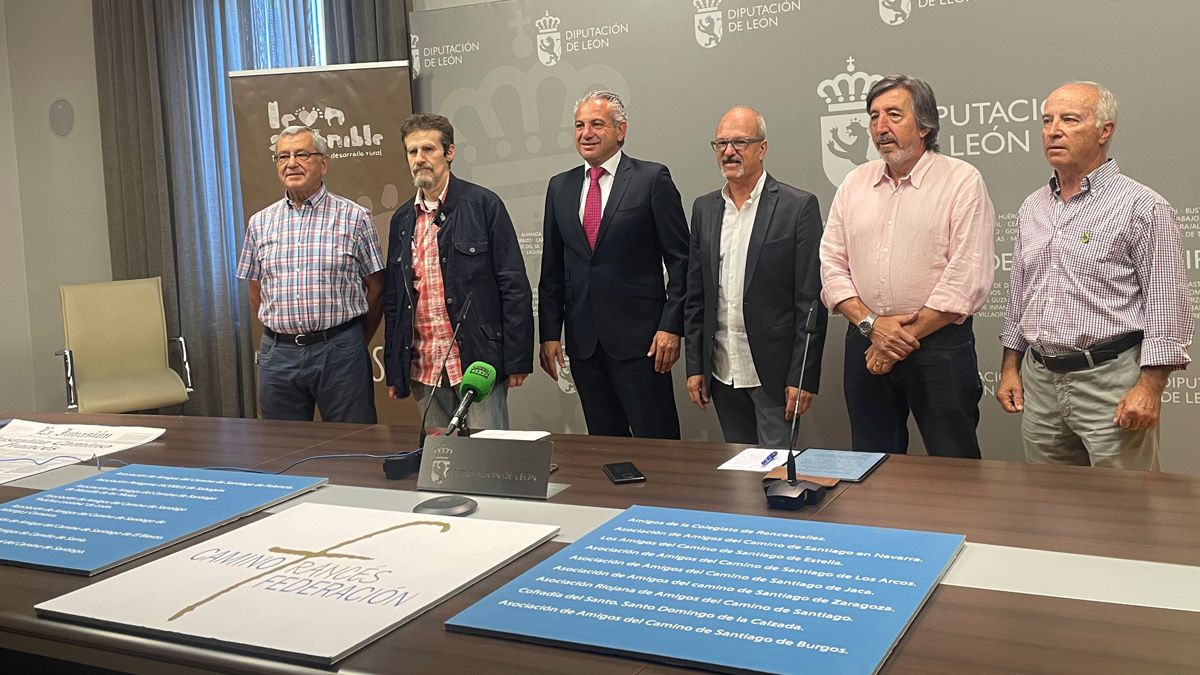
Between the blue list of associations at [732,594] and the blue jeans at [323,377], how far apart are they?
2.23 meters

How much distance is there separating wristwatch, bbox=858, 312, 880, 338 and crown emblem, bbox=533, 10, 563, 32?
2221mm

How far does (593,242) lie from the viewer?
3648 mm

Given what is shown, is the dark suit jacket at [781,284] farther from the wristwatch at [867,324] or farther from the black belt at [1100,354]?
the black belt at [1100,354]

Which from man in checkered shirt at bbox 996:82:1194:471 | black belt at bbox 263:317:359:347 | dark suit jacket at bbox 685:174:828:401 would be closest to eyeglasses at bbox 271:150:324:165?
black belt at bbox 263:317:359:347

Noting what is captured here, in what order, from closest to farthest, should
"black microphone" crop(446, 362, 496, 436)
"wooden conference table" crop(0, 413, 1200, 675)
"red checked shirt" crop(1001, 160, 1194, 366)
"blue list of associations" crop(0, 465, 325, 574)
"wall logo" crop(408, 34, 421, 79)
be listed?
"wooden conference table" crop(0, 413, 1200, 675) → "blue list of associations" crop(0, 465, 325, 574) → "black microphone" crop(446, 362, 496, 436) → "red checked shirt" crop(1001, 160, 1194, 366) → "wall logo" crop(408, 34, 421, 79)

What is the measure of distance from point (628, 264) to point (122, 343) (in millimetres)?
3062

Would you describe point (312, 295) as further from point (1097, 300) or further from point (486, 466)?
point (1097, 300)

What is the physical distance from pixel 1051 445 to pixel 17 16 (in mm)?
5914

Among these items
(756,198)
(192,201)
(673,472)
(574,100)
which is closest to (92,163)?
(192,201)

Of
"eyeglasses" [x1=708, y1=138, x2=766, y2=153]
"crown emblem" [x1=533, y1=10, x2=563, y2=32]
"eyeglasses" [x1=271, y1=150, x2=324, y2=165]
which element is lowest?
"eyeglasses" [x1=708, y1=138, x2=766, y2=153]

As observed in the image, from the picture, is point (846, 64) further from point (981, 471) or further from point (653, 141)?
point (981, 471)

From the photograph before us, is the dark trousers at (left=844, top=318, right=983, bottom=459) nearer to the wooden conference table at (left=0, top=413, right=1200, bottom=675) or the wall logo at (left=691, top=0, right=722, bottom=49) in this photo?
the wooden conference table at (left=0, top=413, right=1200, bottom=675)

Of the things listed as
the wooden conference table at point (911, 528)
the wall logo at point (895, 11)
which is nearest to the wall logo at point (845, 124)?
the wall logo at point (895, 11)

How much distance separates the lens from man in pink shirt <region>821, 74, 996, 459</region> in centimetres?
306
